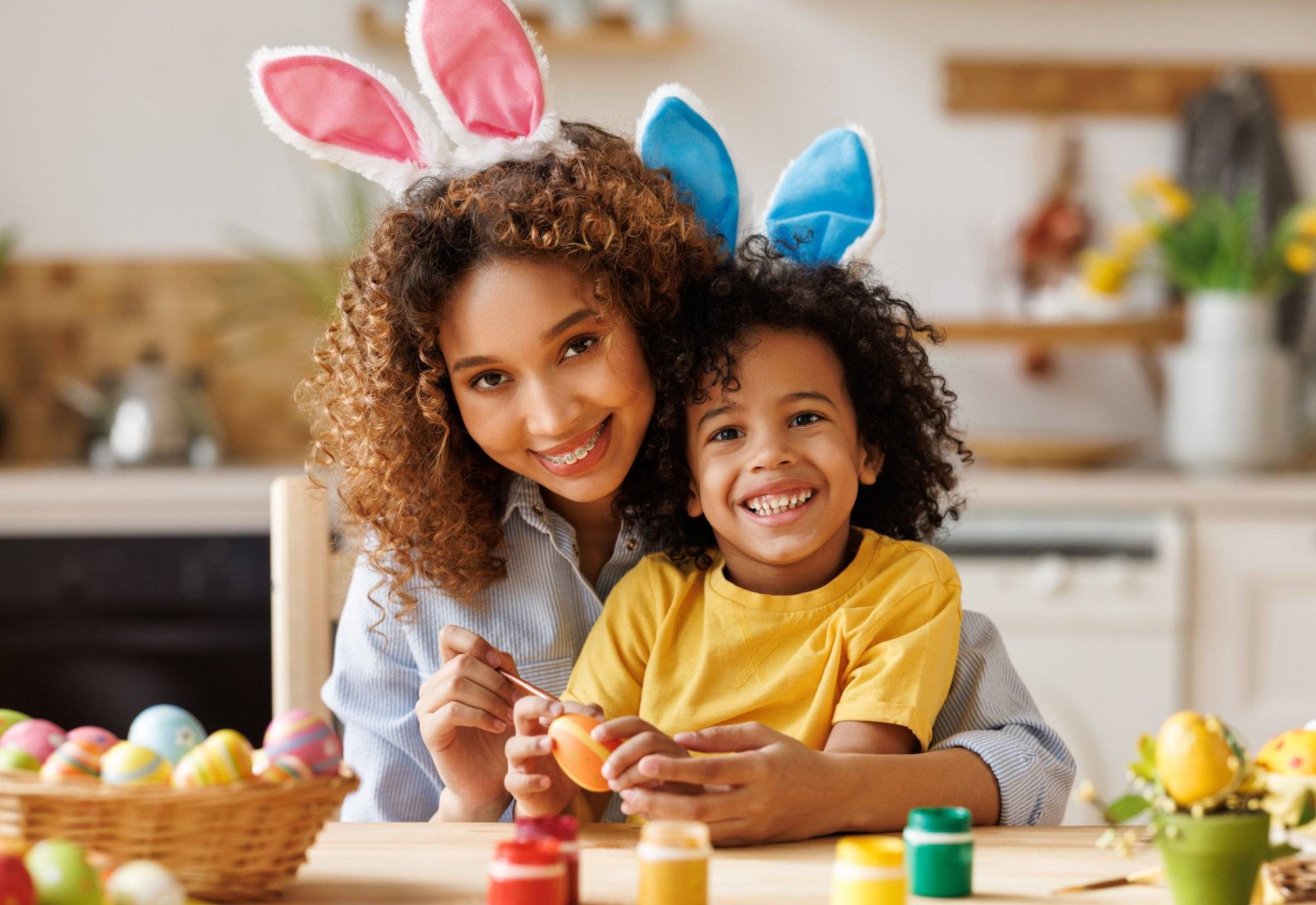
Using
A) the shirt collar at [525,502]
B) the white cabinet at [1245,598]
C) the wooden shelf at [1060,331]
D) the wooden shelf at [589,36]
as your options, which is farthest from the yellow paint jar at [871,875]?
the wooden shelf at [589,36]

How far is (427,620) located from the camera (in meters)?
1.31

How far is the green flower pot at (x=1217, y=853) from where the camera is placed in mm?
785

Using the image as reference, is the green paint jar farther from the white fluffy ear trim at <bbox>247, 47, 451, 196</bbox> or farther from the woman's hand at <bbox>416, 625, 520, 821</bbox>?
the white fluffy ear trim at <bbox>247, 47, 451, 196</bbox>

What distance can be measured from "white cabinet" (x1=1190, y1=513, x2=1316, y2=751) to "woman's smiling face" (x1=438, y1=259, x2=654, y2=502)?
1.89 meters

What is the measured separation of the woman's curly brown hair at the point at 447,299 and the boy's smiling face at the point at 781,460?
103mm

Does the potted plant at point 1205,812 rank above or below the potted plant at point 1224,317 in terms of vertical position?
below

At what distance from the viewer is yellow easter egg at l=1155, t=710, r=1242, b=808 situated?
0.78m

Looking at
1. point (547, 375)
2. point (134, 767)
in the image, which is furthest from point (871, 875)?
point (547, 375)

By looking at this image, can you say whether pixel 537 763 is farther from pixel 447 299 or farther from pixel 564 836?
pixel 447 299

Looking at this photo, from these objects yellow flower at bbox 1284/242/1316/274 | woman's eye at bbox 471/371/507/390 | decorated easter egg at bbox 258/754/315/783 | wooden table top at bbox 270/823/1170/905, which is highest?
yellow flower at bbox 1284/242/1316/274

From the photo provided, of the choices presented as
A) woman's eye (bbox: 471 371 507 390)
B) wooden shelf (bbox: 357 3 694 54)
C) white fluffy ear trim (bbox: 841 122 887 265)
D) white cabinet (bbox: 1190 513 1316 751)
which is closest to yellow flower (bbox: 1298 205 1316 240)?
white cabinet (bbox: 1190 513 1316 751)

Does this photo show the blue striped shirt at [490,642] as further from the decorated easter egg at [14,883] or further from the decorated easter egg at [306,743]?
the decorated easter egg at [14,883]

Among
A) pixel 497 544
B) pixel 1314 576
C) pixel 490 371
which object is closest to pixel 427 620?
pixel 497 544

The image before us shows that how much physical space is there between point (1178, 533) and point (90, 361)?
238cm
